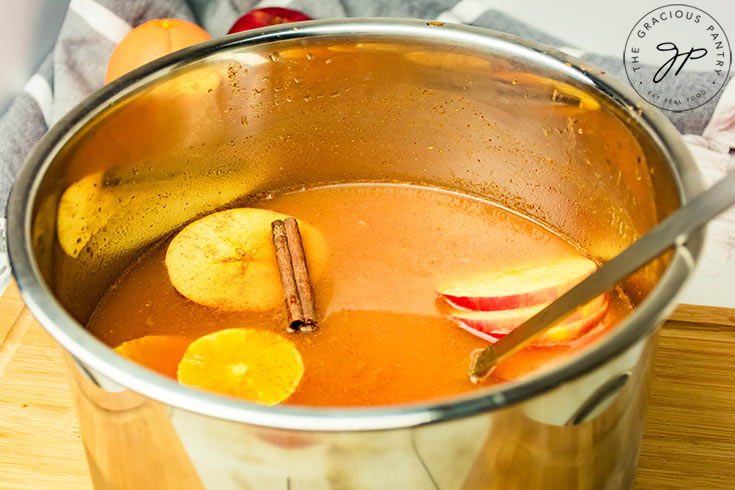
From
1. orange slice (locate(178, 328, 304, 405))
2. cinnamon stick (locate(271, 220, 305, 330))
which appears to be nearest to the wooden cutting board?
orange slice (locate(178, 328, 304, 405))

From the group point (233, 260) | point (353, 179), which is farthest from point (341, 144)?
point (233, 260)

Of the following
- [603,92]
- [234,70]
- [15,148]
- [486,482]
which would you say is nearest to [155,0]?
[15,148]

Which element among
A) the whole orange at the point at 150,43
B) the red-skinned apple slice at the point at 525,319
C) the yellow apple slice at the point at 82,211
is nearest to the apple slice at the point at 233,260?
the yellow apple slice at the point at 82,211

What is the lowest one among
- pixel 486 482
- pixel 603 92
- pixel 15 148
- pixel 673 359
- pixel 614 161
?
pixel 15 148

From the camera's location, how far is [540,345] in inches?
44.3

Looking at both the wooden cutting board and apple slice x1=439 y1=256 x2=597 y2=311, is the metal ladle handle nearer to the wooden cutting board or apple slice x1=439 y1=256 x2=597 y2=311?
apple slice x1=439 y1=256 x2=597 y2=311

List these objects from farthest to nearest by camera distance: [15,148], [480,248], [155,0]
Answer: [155,0] < [15,148] < [480,248]

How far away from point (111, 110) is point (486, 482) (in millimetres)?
694

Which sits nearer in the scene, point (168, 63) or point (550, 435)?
point (550, 435)

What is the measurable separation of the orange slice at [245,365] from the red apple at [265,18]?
0.88m

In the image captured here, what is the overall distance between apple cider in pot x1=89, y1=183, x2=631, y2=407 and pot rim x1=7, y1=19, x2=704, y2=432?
0.93 feet

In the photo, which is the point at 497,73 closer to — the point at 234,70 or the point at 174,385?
the point at 234,70

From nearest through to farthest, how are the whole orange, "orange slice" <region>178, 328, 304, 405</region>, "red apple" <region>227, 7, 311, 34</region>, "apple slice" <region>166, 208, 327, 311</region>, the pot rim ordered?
the pot rim < "orange slice" <region>178, 328, 304, 405</region> < "apple slice" <region>166, 208, 327, 311</region> < the whole orange < "red apple" <region>227, 7, 311, 34</region>

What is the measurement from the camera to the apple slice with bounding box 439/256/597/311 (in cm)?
117
